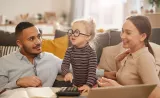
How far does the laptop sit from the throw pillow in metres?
1.73

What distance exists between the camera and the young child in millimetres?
1602

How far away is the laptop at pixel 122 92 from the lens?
2.89ft

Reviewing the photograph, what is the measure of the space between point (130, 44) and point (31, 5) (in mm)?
4545

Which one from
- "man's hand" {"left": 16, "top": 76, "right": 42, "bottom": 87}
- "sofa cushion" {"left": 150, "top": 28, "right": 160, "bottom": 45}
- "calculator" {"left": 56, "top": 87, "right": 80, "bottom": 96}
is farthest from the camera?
"sofa cushion" {"left": 150, "top": 28, "right": 160, "bottom": 45}

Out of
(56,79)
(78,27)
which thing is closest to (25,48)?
(56,79)

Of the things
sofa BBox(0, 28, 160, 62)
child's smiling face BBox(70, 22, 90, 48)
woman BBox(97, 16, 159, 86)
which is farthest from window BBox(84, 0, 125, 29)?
woman BBox(97, 16, 159, 86)

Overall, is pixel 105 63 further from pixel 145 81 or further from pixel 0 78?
pixel 145 81

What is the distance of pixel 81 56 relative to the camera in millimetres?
1646

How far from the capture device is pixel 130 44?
4.72ft

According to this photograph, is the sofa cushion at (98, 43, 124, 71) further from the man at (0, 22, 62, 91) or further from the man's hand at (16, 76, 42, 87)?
the man's hand at (16, 76, 42, 87)

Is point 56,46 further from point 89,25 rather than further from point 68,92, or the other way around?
point 68,92

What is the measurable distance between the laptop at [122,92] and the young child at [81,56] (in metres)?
0.58

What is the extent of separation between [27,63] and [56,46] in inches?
34.7

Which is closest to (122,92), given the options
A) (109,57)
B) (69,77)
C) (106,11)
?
(69,77)
